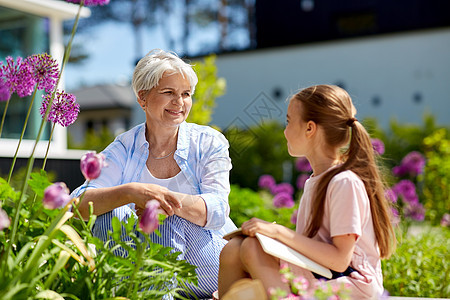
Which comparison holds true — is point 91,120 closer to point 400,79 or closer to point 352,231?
point 400,79

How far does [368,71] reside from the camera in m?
15.6

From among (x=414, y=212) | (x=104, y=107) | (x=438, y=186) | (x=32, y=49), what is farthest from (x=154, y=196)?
(x=104, y=107)

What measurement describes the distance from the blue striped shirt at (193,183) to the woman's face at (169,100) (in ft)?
0.36

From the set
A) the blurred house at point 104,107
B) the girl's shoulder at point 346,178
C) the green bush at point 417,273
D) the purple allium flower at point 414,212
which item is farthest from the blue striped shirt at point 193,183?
the blurred house at point 104,107

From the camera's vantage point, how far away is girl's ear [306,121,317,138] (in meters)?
2.00

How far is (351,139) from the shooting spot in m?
2.00

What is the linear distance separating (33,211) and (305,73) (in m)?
15.0

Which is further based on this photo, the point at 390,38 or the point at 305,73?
the point at 305,73

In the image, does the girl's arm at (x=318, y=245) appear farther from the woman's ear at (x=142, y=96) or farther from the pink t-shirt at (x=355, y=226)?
the woman's ear at (x=142, y=96)

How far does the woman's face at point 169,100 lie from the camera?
2416 millimetres

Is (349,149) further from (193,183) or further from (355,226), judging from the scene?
(193,183)

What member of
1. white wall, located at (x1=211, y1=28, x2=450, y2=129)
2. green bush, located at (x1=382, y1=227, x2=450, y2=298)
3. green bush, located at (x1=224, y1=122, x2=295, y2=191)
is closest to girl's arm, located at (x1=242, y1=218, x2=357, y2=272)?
green bush, located at (x1=382, y1=227, x2=450, y2=298)

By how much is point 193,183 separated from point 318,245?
2.67 ft

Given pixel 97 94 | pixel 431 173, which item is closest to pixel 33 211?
pixel 431 173
